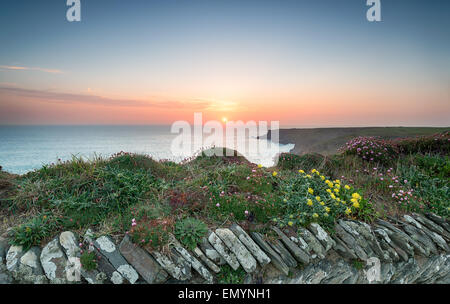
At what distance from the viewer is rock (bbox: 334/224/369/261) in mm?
3923

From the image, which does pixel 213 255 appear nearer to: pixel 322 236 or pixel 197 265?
pixel 197 265

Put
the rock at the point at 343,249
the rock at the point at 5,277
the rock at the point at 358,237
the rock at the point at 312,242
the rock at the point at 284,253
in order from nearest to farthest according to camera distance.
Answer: the rock at the point at 5,277 → the rock at the point at 284,253 → the rock at the point at 312,242 → the rock at the point at 343,249 → the rock at the point at 358,237

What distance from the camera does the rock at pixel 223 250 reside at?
342 cm

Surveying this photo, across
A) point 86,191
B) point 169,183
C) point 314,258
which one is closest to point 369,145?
point 314,258

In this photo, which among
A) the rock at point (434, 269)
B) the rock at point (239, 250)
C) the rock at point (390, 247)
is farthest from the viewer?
the rock at point (434, 269)

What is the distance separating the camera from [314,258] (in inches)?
149

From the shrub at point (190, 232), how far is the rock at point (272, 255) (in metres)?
0.77

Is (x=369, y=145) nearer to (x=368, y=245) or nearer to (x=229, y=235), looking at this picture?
(x=368, y=245)

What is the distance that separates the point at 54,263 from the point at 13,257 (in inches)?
24.5

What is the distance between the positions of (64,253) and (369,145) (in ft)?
28.9

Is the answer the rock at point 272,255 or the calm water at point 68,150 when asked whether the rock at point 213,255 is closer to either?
the rock at point 272,255

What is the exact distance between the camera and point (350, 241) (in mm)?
3967

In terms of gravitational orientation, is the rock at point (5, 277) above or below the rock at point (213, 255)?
below

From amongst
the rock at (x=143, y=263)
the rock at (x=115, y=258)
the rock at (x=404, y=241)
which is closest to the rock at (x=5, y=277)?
the rock at (x=115, y=258)
